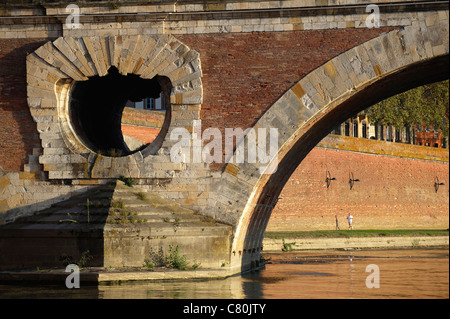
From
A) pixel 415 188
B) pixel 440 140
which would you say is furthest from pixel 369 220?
pixel 440 140

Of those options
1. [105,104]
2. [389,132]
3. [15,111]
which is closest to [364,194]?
[105,104]

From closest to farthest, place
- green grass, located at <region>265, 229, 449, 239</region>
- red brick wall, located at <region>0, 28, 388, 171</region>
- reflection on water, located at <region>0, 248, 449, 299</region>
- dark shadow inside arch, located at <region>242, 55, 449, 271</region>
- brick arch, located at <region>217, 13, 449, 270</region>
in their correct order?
1. reflection on water, located at <region>0, 248, 449, 299</region>
2. brick arch, located at <region>217, 13, 449, 270</region>
3. red brick wall, located at <region>0, 28, 388, 171</region>
4. dark shadow inside arch, located at <region>242, 55, 449, 271</region>
5. green grass, located at <region>265, 229, 449, 239</region>

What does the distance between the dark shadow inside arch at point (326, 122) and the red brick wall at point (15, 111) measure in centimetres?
448

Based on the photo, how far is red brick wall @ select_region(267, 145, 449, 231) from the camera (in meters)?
36.0

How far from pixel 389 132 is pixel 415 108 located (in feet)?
58.0

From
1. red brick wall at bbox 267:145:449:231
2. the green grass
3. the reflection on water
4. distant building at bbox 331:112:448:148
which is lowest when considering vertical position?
the reflection on water

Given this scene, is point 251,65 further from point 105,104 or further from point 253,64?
point 105,104

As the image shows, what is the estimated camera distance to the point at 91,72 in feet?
54.2

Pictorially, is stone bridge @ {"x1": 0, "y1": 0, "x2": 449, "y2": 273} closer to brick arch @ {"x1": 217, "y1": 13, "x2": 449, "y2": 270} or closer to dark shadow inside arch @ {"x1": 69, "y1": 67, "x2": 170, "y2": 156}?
brick arch @ {"x1": 217, "y1": 13, "x2": 449, "y2": 270}

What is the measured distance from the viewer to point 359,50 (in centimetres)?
1570

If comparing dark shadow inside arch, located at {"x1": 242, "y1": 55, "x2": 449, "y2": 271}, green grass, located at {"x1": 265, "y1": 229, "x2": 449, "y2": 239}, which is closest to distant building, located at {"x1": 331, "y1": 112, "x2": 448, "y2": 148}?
green grass, located at {"x1": 265, "y1": 229, "x2": 449, "y2": 239}

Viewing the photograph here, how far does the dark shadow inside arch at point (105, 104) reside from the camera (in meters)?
17.2

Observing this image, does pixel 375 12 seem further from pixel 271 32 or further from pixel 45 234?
pixel 45 234

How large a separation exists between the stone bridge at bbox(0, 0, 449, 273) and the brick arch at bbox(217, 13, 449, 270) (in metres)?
0.02
